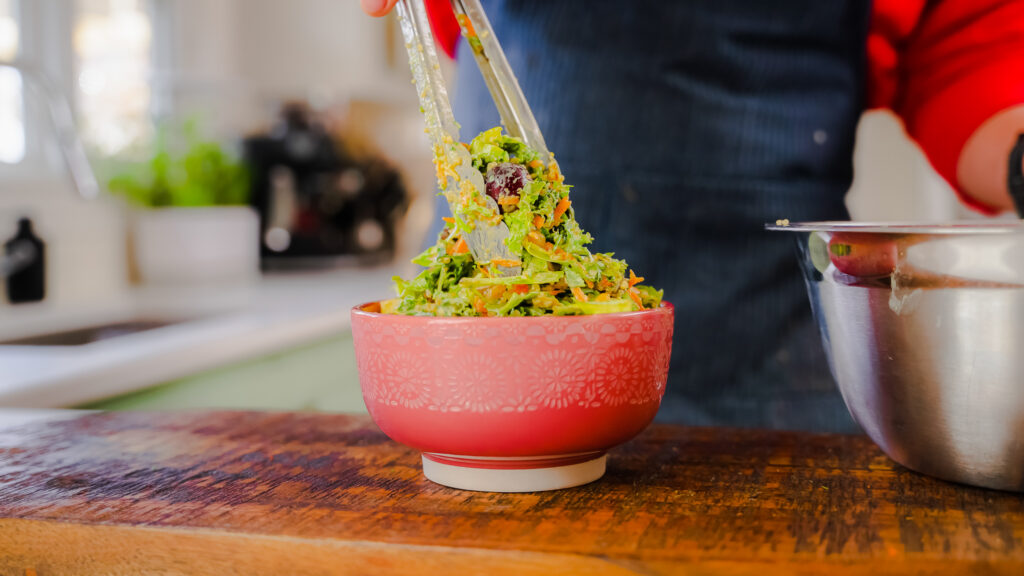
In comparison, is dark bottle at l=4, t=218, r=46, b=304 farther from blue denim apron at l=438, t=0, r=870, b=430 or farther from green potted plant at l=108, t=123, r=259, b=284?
blue denim apron at l=438, t=0, r=870, b=430

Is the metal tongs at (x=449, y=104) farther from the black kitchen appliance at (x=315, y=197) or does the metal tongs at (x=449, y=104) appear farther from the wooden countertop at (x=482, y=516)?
the black kitchen appliance at (x=315, y=197)

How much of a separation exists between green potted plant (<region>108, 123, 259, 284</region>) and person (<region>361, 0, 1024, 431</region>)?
57.4 inches

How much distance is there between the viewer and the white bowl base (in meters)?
0.61

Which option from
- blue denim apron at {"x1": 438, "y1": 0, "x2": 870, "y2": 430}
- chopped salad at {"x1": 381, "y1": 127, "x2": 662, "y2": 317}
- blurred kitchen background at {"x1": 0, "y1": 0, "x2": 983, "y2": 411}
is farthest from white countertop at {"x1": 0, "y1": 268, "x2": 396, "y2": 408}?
blue denim apron at {"x1": 438, "y1": 0, "x2": 870, "y2": 430}

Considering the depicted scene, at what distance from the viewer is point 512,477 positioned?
61 cm

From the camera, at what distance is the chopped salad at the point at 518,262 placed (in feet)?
1.96

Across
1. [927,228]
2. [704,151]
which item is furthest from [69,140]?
[927,228]

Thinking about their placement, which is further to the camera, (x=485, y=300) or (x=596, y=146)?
A: (x=596, y=146)

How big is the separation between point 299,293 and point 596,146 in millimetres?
1312

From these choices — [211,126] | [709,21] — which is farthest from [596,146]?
[211,126]

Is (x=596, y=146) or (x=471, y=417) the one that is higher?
(x=596, y=146)

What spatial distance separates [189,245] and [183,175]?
0.74 feet

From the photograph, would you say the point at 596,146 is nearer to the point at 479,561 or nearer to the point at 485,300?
the point at 485,300

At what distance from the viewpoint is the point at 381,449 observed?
732 millimetres
